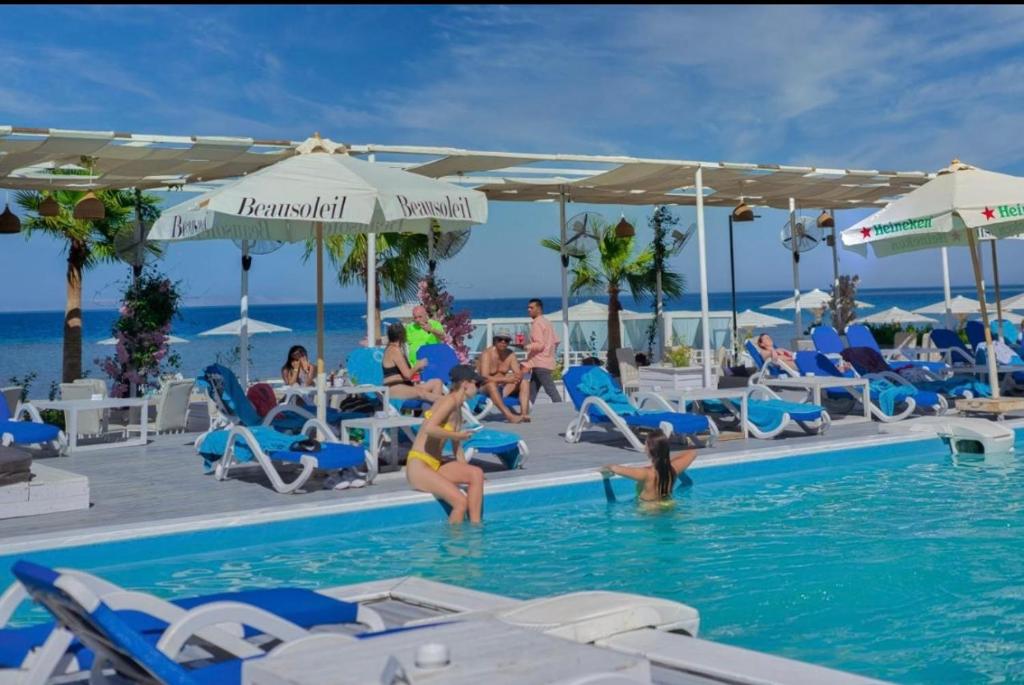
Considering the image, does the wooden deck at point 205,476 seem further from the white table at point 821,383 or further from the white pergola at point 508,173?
the white pergola at point 508,173

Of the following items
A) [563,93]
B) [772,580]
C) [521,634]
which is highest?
[563,93]

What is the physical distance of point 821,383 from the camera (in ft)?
35.3

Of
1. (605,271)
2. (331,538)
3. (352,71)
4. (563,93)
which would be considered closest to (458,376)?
(331,538)

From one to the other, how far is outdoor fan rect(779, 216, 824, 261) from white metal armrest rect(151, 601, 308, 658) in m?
14.1

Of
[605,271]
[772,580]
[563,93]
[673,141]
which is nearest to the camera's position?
[772,580]

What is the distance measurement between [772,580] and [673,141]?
38.2m

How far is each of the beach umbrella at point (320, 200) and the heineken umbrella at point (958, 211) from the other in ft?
16.3

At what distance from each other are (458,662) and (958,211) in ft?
30.8

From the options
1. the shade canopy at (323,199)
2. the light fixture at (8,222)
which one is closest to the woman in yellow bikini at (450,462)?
the shade canopy at (323,199)

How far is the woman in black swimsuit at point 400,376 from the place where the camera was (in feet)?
31.3

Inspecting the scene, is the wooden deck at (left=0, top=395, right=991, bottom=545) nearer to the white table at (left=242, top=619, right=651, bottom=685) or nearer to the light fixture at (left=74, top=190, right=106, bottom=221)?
the light fixture at (left=74, top=190, right=106, bottom=221)

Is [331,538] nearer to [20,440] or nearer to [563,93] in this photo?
[20,440]

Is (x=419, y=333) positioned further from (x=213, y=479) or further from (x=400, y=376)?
(x=213, y=479)

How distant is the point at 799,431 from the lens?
34.3 feet
